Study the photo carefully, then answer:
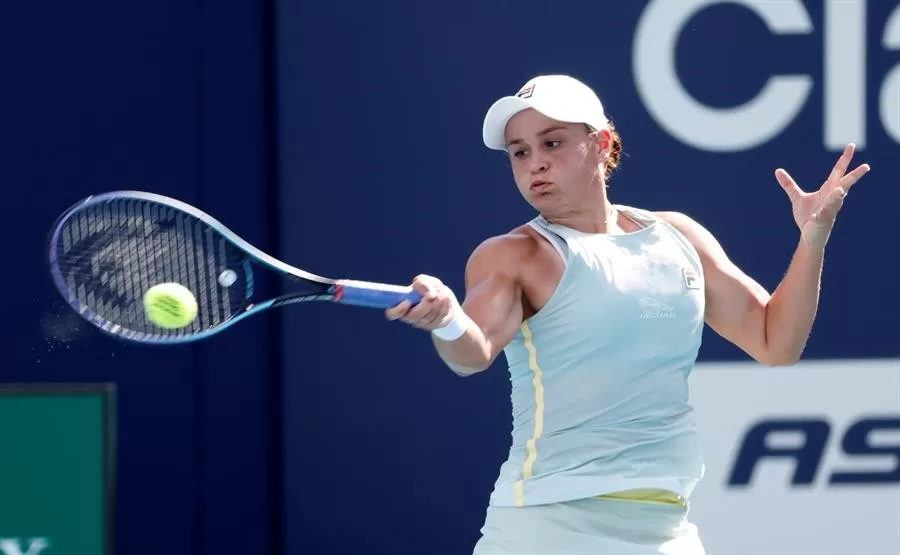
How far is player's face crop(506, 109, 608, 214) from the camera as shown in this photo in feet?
9.00

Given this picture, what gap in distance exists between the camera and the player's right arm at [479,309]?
2430 millimetres

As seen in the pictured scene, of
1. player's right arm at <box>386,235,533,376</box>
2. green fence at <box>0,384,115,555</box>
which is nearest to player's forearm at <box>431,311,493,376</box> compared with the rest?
player's right arm at <box>386,235,533,376</box>

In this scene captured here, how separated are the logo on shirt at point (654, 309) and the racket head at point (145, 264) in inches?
21.4

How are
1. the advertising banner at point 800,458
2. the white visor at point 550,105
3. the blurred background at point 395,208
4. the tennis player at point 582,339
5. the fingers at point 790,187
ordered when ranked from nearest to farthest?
the tennis player at point 582,339
the white visor at point 550,105
the fingers at point 790,187
the blurred background at point 395,208
the advertising banner at point 800,458

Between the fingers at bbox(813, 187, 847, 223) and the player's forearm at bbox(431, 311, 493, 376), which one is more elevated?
the fingers at bbox(813, 187, 847, 223)

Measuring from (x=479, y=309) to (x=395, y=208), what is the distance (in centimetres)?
150

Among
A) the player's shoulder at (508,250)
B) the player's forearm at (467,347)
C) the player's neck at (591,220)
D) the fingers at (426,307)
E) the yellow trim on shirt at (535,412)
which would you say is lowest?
the yellow trim on shirt at (535,412)

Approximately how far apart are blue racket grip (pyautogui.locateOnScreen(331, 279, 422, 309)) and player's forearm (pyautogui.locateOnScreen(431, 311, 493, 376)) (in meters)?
0.10

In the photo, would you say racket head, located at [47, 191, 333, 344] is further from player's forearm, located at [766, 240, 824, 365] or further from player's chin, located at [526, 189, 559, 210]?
player's forearm, located at [766, 240, 824, 365]

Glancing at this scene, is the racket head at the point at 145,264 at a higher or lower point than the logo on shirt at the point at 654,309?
higher

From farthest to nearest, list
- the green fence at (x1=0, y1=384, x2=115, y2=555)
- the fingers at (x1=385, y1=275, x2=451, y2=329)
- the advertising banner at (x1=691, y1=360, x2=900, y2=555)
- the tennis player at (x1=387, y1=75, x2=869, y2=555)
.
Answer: the advertising banner at (x1=691, y1=360, x2=900, y2=555) → the green fence at (x1=0, y1=384, x2=115, y2=555) → the tennis player at (x1=387, y1=75, x2=869, y2=555) → the fingers at (x1=385, y1=275, x2=451, y2=329)

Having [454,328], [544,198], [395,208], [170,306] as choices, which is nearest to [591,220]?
[544,198]

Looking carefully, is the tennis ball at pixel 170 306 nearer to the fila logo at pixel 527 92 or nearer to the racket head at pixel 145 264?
the racket head at pixel 145 264

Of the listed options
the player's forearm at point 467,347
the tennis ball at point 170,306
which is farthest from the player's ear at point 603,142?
the tennis ball at point 170,306
